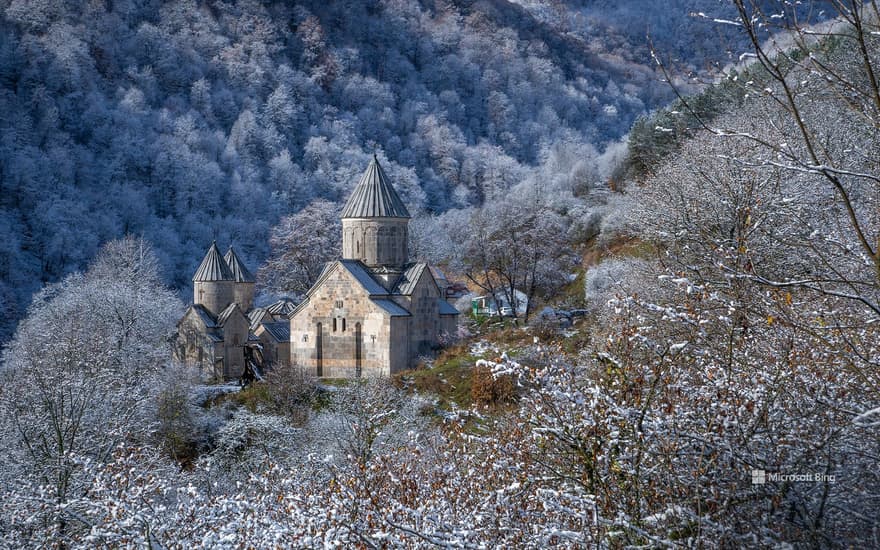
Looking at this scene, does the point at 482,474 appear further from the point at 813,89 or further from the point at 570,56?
the point at 570,56

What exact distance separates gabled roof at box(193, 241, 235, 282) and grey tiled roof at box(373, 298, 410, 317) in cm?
702

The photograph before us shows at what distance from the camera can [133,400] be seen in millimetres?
20875

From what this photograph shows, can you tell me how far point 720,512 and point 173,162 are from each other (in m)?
64.3

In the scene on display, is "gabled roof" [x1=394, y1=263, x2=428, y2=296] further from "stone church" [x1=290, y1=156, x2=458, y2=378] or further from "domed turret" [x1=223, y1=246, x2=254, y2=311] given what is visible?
"domed turret" [x1=223, y1=246, x2=254, y2=311]

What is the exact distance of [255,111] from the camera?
255ft

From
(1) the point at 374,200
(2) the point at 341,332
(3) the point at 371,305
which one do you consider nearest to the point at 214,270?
(2) the point at 341,332

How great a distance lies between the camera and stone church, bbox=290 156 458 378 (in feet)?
97.8

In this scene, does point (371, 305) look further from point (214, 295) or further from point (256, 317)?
point (256, 317)

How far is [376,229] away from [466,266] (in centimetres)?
1887


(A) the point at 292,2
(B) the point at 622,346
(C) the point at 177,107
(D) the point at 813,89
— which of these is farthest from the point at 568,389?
(A) the point at 292,2

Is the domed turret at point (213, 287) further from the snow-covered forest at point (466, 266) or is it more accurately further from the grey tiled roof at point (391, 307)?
the grey tiled roof at point (391, 307)

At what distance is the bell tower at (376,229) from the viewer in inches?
1257

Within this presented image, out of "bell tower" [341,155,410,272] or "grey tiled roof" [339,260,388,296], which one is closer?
"grey tiled roof" [339,260,388,296]

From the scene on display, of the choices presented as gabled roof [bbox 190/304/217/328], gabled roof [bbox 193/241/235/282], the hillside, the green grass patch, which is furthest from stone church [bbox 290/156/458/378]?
the hillside
